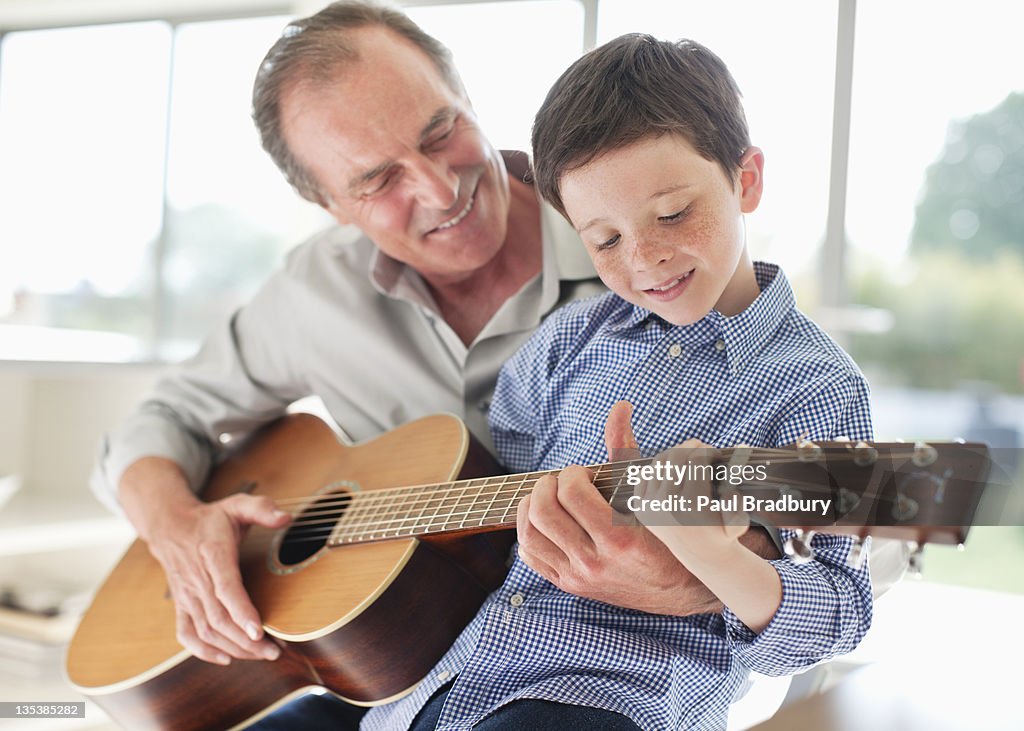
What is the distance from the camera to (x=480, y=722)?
89cm

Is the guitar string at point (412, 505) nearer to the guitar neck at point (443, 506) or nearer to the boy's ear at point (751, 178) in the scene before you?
the guitar neck at point (443, 506)

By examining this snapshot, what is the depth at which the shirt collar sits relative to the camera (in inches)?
34.3

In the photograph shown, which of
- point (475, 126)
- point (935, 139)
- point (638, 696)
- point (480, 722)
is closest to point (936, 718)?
point (638, 696)

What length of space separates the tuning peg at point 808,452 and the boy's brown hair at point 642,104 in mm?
298

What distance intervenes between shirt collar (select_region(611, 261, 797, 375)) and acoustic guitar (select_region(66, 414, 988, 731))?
0.20 m

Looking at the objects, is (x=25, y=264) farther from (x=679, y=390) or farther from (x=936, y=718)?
(x=936, y=718)

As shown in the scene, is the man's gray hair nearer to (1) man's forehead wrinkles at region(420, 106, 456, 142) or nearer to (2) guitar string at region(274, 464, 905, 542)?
(1) man's forehead wrinkles at region(420, 106, 456, 142)

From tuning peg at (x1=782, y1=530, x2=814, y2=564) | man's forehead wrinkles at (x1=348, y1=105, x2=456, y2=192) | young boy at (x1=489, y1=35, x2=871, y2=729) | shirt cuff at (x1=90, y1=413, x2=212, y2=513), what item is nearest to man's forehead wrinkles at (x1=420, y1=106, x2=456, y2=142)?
man's forehead wrinkles at (x1=348, y1=105, x2=456, y2=192)

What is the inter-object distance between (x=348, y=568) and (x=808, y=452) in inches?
24.8

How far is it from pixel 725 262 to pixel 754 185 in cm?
8

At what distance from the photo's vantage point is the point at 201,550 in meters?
1.19

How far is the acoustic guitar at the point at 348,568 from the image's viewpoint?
90 centimetres

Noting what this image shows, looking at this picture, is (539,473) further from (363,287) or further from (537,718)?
(363,287)

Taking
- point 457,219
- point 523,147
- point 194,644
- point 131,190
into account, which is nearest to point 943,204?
point 523,147
